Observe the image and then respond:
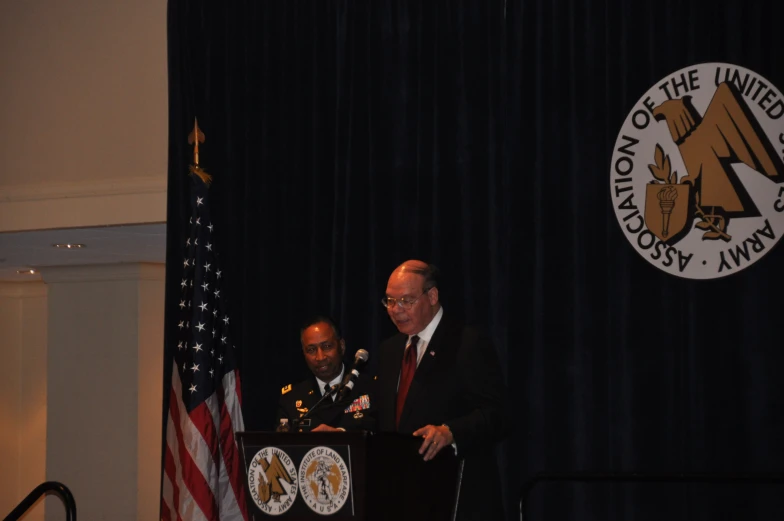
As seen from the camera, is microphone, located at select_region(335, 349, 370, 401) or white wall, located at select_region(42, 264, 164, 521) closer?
microphone, located at select_region(335, 349, 370, 401)

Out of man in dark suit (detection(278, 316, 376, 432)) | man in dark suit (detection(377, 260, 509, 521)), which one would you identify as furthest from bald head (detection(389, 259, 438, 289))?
man in dark suit (detection(278, 316, 376, 432))

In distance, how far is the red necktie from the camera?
3.82m

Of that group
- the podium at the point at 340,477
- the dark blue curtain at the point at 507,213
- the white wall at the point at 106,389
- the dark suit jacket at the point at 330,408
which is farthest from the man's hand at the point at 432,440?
the white wall at the point at 106,389

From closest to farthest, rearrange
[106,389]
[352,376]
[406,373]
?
[352,376] → [406,373] → [106,389]

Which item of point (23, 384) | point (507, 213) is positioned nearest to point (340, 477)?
point (507, 213)

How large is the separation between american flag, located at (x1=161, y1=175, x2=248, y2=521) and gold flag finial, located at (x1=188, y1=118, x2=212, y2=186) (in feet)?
0.11

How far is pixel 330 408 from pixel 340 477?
2.85 feet

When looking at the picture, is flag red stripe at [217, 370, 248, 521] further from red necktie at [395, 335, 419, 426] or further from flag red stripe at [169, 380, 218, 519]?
red necktie at [395, 335, 419, 426]

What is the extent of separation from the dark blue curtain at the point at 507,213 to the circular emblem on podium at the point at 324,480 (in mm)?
2085

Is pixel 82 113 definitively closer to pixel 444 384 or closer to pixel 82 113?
pixel 82 113

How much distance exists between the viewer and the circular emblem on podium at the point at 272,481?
3.25 meters

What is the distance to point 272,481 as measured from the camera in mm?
3277

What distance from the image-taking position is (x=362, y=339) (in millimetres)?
5539

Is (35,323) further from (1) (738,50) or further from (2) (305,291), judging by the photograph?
(1) (738,50)
